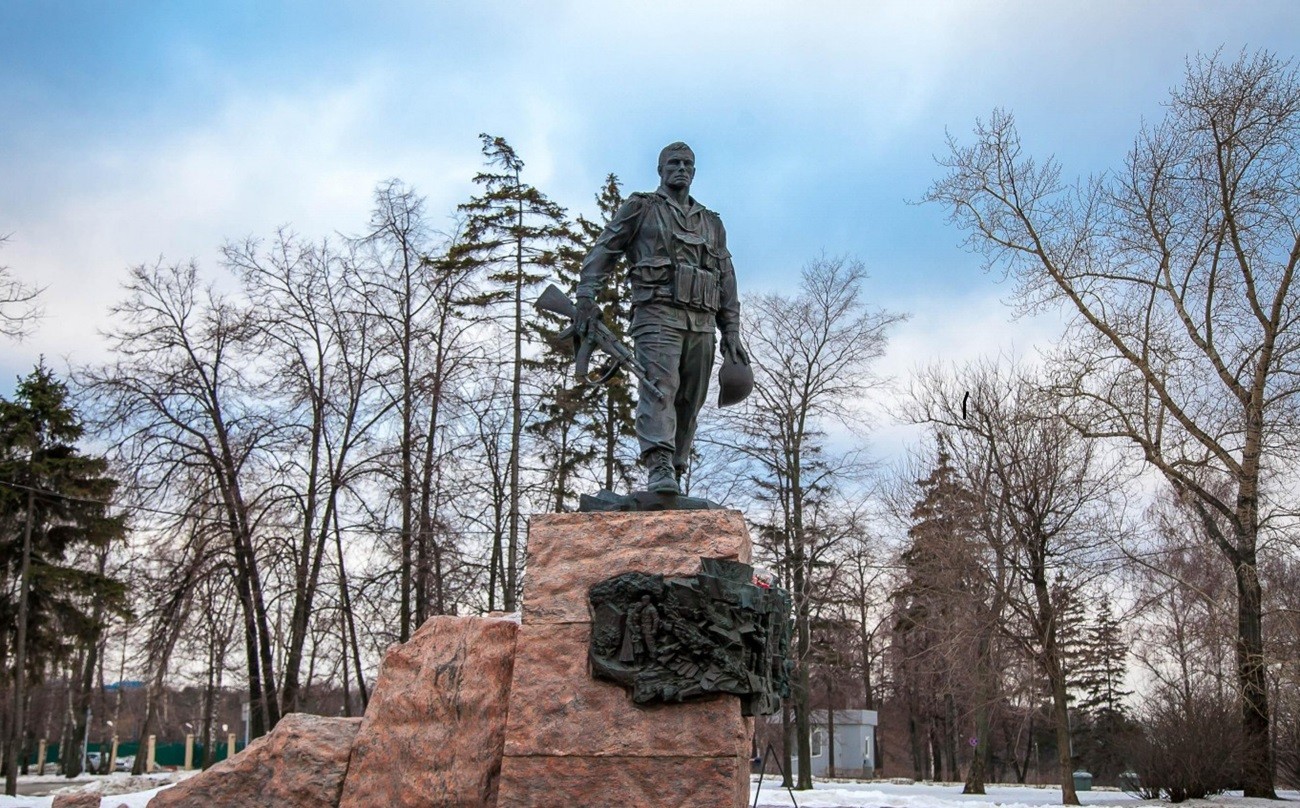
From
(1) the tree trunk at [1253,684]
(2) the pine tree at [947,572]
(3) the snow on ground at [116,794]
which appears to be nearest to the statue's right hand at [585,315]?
(3) the snow on ground at [116,794]

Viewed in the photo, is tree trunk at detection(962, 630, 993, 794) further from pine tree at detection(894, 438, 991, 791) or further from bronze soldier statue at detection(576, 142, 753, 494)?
bronze soldier statue at detection(576, 142, 753, 494)

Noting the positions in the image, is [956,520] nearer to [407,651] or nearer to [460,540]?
[460,540]

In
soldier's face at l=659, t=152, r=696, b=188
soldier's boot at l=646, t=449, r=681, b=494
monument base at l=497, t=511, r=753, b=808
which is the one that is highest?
soldier's face at l=659, t=152, r=696, b=188

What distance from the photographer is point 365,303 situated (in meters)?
21.3

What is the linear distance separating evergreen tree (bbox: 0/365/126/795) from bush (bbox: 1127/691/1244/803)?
728 inches

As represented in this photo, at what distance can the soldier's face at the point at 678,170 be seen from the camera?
24.6 feet

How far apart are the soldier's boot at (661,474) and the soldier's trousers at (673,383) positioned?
1.9 inches

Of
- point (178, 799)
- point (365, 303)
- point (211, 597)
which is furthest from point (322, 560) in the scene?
point (178, 799)

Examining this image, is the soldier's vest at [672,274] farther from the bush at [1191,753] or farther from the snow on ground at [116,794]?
the bush at [1191,753]

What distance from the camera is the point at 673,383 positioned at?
7.19 metres

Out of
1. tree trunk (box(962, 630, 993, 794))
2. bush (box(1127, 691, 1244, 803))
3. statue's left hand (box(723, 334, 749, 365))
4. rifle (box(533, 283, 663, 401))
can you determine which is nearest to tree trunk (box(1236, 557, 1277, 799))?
bush (box(1127, 691, 1244, 803))

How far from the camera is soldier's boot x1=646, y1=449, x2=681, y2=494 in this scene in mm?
6805

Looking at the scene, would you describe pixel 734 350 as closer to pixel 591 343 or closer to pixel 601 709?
pixel 591 343

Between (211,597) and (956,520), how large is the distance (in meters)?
12.8
